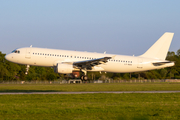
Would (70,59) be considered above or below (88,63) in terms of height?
above

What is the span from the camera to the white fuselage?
125ft

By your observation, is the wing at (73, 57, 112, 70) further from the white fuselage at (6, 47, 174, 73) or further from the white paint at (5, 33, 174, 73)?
the white fuselage at (6, 47, 174, 73)

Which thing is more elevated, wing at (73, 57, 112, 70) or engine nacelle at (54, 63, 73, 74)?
wing at (73, 57, 112, 70)

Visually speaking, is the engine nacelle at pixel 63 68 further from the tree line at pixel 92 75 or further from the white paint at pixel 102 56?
the tree line at pixel 92 75

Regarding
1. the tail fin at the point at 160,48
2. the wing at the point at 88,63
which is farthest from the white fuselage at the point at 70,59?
the tail fin at the point at 160,48

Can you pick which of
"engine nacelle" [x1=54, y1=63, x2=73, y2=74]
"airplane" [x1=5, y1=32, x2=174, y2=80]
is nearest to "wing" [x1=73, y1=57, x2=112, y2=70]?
"airplane" [x1=5, y1=32, x2=174, y2=80]

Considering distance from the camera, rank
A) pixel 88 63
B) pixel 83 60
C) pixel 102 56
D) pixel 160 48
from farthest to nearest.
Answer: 1. pixel 160 48
2. pixel 102 56
3. pixel 83 60
4. pixel 88 63

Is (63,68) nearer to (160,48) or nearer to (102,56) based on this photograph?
(102,56)

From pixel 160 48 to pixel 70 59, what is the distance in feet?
51.4

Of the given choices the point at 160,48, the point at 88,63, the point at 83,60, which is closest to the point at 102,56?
the point at 83,60

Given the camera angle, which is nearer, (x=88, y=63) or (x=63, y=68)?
A: (x=63, y=68)

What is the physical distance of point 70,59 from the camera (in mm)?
39281

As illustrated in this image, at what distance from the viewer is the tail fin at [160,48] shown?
43.6m

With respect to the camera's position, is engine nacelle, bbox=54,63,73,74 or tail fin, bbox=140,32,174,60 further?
tail fin, bbox=140,32,174,60
